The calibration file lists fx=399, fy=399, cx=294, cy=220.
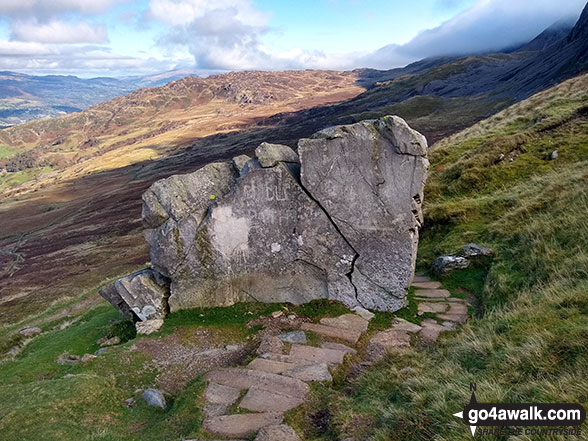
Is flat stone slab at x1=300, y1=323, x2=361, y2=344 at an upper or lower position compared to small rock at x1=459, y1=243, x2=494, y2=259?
lower

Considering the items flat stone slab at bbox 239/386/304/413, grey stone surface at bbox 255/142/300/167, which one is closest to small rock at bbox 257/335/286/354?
flat stone slab at bbox 239/386/304/413

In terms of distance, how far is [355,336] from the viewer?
45.7ft

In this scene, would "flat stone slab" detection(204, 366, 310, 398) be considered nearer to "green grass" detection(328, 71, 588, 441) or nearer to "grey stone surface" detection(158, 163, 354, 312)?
"green grass" detection(328, 71, 588, 441)

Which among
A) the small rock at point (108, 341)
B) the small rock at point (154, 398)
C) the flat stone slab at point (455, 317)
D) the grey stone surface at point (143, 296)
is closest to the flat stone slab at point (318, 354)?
the small rock at point (154, 398)

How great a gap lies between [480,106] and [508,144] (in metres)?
86.6

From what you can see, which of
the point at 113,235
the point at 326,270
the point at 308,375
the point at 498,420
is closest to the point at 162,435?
the point at 308,375

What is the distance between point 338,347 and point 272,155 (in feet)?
25.6

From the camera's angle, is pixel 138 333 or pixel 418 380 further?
pixel 138 333

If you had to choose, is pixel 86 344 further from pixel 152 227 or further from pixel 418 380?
pixel 418 380

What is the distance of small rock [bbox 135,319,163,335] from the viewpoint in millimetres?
15523

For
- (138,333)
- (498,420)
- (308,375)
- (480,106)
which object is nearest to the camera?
(498,420)

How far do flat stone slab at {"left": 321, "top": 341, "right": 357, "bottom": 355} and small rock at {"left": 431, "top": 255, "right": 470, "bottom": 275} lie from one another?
7.04 m

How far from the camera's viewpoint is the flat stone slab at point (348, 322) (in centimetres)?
1462

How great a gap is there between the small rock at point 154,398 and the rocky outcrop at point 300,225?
5031 millimetres
